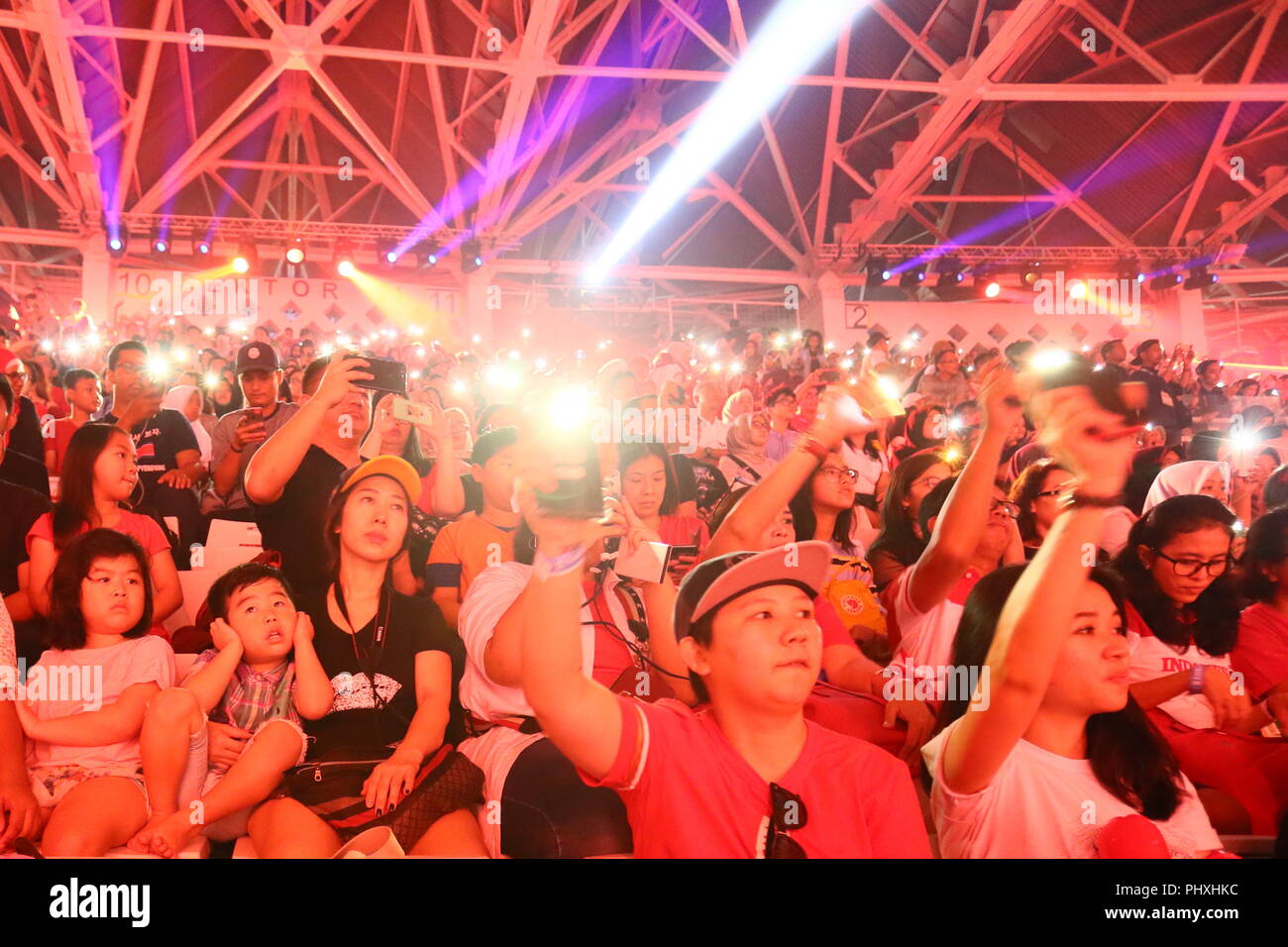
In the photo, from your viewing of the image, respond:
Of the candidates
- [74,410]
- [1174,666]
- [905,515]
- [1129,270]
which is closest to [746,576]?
[905,515]

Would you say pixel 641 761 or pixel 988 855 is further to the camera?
pixel 988 855

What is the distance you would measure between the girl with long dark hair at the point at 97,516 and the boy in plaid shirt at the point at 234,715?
1.45 ft

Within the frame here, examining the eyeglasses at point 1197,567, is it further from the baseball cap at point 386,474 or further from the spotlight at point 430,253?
the spotlight at point 430,253

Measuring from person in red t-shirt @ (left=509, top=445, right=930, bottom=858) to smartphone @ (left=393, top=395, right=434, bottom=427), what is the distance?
1602mm

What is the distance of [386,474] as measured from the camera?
274 centimetres

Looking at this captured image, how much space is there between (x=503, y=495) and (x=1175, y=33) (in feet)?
36.7

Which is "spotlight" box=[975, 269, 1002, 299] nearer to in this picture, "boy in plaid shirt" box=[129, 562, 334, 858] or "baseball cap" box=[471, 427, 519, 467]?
"baseball cap" box=[471, 427, 519, 467]

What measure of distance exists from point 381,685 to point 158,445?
227 centimetres

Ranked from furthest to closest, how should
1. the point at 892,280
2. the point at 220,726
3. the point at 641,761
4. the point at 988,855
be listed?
1. the point at 892,280
2. the point at 220,726
3. the point at 988,855
4. the point at 641,761

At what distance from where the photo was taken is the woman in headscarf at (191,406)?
16.3ft

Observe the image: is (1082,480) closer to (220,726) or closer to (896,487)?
(896,487)

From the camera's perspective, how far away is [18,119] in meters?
12.3

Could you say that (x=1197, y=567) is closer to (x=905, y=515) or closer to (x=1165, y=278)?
(x=905, y=515)
